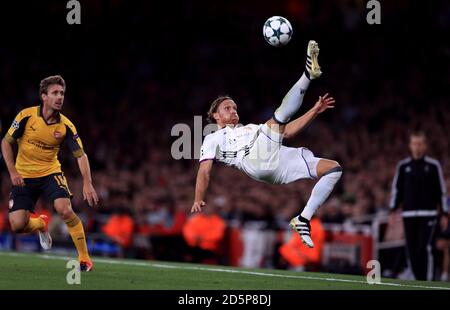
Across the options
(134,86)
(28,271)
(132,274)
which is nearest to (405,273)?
(132,274)

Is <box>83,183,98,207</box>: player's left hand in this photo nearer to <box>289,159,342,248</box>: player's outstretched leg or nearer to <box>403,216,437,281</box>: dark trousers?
<box>289,159,342,248</box>: player's outstretched leg

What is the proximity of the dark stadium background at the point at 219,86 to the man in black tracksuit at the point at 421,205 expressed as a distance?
3149mm

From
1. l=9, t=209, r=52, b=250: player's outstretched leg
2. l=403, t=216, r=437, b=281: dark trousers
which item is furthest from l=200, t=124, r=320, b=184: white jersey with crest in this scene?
l=403, t=216, r=437, b=281: dark trousers

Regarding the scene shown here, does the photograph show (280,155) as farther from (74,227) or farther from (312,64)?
(74,227)

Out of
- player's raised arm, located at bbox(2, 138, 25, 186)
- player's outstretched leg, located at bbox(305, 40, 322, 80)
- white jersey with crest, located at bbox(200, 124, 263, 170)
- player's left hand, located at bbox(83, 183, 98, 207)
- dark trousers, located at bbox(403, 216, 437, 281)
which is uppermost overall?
player's outstretched leg, located at bbox(305, 40, 322, 80)

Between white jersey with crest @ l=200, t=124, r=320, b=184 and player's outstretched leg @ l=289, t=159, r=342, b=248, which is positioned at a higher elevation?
white jersey with crest @ l=200, t=124, r=320, b=184

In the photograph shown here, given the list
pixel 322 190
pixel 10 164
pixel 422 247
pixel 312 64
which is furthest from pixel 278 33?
pixel 422 247

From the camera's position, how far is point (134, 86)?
100ft

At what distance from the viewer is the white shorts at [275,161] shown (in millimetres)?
12203

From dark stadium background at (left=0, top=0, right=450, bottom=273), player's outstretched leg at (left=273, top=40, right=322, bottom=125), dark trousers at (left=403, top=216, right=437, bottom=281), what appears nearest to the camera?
player's outstretched leg at (left=273, top=40, right=322, bottom=125)

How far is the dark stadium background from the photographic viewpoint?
2195 centimetres

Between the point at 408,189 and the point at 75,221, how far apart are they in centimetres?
580

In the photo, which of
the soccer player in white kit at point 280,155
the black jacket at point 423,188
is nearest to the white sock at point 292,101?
the soccer player in white kit at point 280,155

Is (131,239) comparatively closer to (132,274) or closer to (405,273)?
(405,273)
